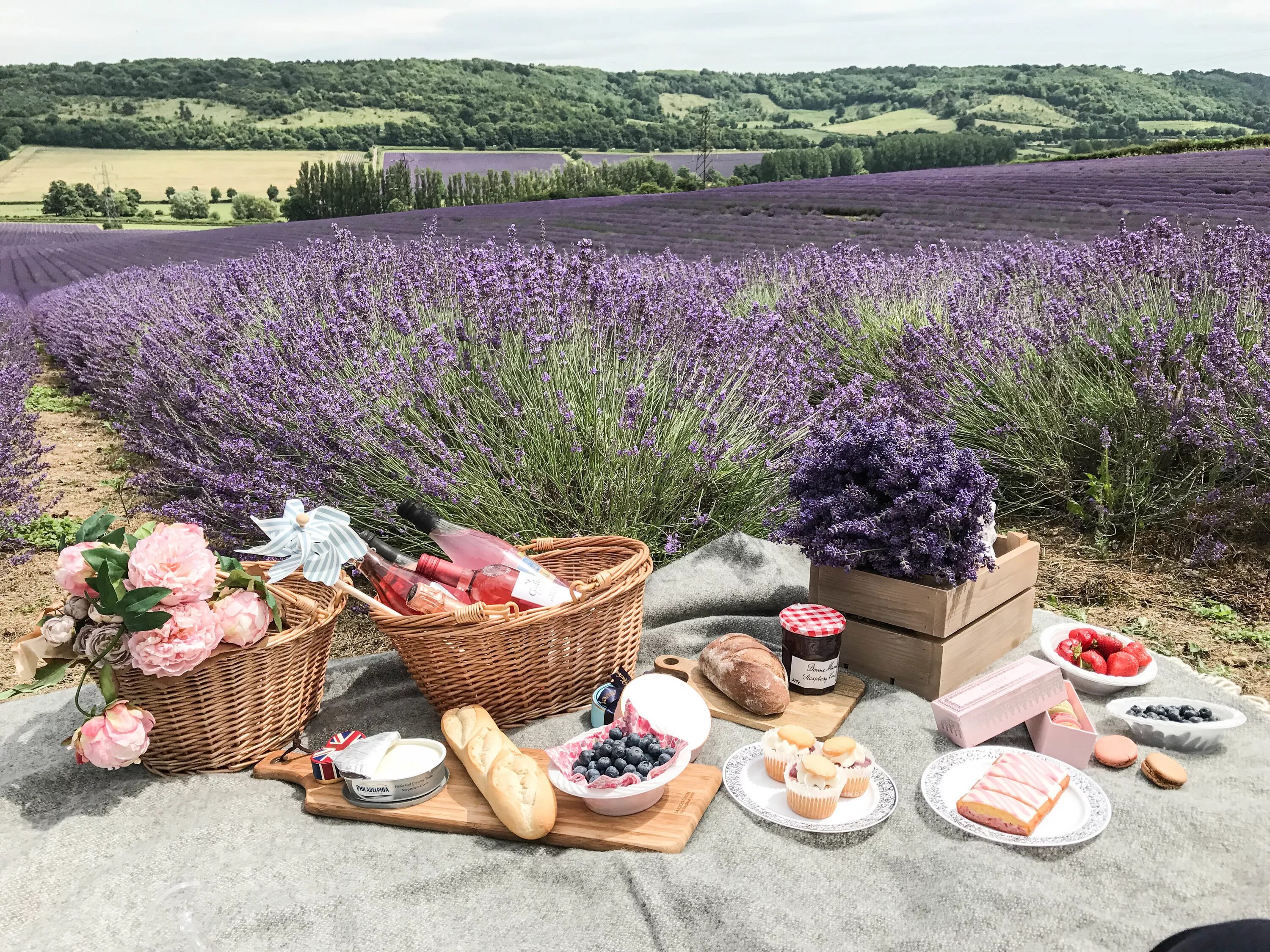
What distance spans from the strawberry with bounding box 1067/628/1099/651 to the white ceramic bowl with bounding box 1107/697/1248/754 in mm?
221

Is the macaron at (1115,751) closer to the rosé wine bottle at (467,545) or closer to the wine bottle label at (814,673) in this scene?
the wine bottle label at (814,673)

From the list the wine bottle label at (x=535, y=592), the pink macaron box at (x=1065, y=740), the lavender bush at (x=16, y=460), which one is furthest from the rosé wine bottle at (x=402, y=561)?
the lavender bush at (x=16, y=460)

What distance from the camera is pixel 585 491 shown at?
2652 millimetres

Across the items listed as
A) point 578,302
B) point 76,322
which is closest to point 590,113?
point 76,322

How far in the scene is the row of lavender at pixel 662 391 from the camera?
8.96 ft

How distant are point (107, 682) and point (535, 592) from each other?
793 mm

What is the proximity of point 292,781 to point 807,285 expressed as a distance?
13.4 ft

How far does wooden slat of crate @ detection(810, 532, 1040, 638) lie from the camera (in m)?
1.86

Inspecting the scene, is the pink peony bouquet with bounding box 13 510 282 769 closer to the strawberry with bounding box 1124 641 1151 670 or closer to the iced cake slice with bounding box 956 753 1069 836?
the iced cake slice with bounding box 956 753 1069 836

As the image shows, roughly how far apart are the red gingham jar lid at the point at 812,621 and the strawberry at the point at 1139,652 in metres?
0.68

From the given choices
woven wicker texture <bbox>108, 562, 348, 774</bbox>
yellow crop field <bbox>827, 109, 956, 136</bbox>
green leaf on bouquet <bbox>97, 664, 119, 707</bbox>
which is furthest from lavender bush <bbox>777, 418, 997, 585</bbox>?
yellow crop field <bbox>827, 109, 956, 136</bbox>

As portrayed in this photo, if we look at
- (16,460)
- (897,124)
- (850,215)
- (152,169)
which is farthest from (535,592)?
(897,124)

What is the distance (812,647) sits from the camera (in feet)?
6.09

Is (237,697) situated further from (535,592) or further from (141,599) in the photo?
(535,592)
